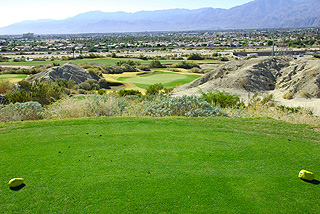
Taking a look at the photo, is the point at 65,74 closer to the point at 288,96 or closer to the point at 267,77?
the point at 267,77

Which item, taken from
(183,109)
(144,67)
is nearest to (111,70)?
(144,67)

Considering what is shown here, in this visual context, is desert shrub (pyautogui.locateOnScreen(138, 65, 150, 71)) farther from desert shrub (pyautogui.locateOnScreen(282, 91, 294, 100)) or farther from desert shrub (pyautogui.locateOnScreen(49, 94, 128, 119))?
desert shrub (pyautogui.locateOnScreen(49, 94, 128, 119))

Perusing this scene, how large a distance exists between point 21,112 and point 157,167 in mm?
6123

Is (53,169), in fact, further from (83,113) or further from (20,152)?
(83,113)

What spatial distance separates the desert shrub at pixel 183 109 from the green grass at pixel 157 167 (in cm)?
146

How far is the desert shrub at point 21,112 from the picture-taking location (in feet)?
28.9

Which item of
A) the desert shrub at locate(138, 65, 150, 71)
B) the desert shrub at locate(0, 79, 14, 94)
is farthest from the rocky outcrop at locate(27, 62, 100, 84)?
the desert shrub at locate(138, 65, 150, 71)

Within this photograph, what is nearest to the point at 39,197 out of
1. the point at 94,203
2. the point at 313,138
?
the point at 94,203

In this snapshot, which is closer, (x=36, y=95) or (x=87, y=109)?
(x=87, y=109)

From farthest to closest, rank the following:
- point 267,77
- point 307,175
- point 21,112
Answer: point 267,77, point 21,112, point 307,175

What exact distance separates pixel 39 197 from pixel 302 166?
15.0 ft

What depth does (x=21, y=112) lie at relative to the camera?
9.10 m

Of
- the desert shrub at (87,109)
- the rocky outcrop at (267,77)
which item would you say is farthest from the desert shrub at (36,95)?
the rocky outcrop at (267,77)

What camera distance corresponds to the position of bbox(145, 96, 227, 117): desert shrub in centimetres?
888
